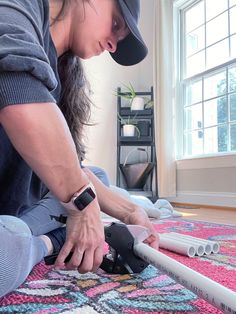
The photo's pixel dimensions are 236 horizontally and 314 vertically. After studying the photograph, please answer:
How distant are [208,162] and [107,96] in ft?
5.01

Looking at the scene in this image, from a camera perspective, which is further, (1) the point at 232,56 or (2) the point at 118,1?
(1) the point at 232,56

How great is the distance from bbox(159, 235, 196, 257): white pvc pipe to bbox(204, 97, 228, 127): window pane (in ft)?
7.39

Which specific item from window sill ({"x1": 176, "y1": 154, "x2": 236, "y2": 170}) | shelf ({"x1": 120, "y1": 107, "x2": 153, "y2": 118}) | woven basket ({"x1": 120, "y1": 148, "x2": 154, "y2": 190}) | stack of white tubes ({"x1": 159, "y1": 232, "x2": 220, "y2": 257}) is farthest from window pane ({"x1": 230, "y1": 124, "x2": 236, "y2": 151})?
stack of white tubes ({"x1": 159, "y1": 232, "x2": 220, "y2": 257})

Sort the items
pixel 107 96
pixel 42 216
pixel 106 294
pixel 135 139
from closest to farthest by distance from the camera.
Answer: pixel 106 294 → pixel 42 216 → pixel 135 139 → pixel 107 96

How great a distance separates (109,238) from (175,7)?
3.52m

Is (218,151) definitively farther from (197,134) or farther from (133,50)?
(133,50)

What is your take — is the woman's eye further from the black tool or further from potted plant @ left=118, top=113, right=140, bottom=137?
potted plant @ left=118, top=113, right=140, bottom=137

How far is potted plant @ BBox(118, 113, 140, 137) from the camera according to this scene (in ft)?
12.7

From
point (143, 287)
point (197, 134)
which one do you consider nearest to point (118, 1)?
point (143, 287)

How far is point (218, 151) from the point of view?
3.21 m

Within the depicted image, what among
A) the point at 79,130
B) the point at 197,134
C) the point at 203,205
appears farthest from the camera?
the point at 197,134

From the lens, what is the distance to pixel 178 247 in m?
1.04

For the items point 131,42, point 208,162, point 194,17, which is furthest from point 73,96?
point 194,17

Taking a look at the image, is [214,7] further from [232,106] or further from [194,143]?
[194,143]
